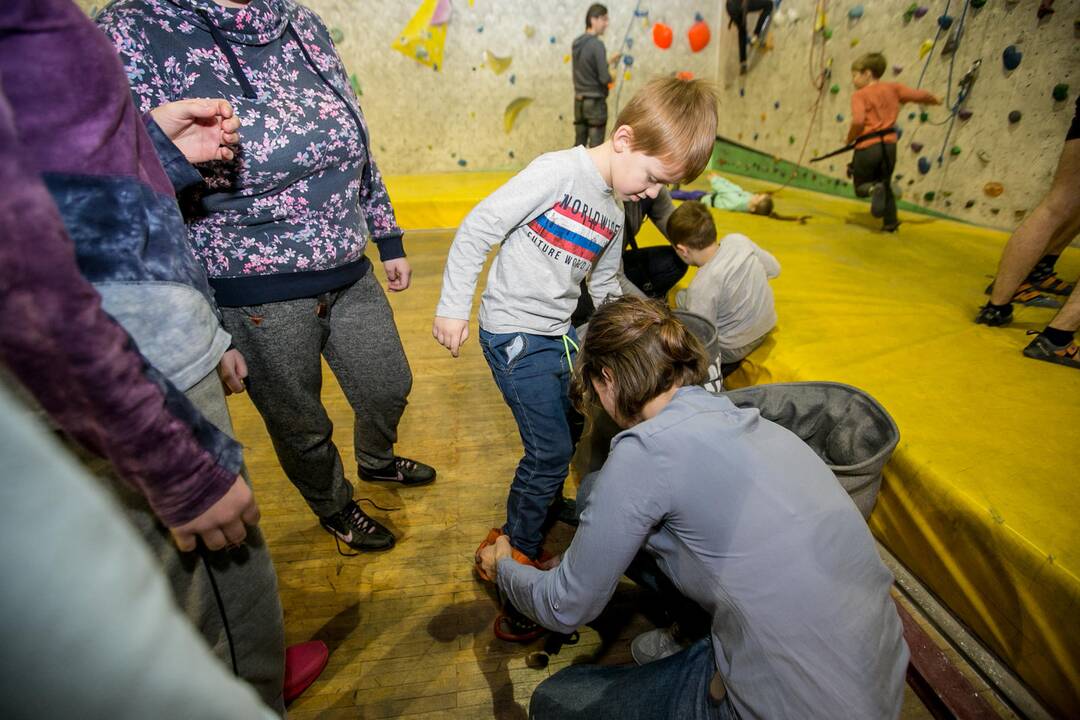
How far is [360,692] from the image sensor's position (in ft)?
3.89

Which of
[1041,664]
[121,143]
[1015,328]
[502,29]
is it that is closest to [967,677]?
[1041,664]

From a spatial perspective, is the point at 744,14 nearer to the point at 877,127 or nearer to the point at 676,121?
the point at 877,127

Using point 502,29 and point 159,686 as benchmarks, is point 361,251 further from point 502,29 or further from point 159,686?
point 502,29

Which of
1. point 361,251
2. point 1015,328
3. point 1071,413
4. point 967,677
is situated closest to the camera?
point 967,677

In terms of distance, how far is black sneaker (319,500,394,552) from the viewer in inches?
58.9

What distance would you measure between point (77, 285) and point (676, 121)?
101cm

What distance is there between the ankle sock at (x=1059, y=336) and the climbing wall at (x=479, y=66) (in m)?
5.93

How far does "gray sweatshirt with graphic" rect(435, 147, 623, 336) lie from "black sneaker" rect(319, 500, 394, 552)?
74 centimetres

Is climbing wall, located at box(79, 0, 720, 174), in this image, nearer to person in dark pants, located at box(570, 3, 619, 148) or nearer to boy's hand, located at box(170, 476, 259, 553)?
A: person in dark pants, located at box(570, 3, 619, 148)

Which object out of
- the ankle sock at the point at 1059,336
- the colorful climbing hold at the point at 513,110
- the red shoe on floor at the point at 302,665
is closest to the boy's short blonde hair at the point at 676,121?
the red shoe on floor at the point at 302,665

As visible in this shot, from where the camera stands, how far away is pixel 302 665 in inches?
47.0

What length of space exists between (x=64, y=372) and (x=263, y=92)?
830mm

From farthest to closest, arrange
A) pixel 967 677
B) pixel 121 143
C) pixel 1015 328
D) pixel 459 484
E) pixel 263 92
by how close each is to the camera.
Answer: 1. pixel 1015 328
2. pixel 459 484
3. pixel 967 677
4. pixel 263 92
5. pixel 121 143

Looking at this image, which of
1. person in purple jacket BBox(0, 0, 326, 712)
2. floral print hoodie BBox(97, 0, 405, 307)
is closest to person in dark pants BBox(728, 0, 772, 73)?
floral print hoodie BBox(97, 0, 405, 307)
